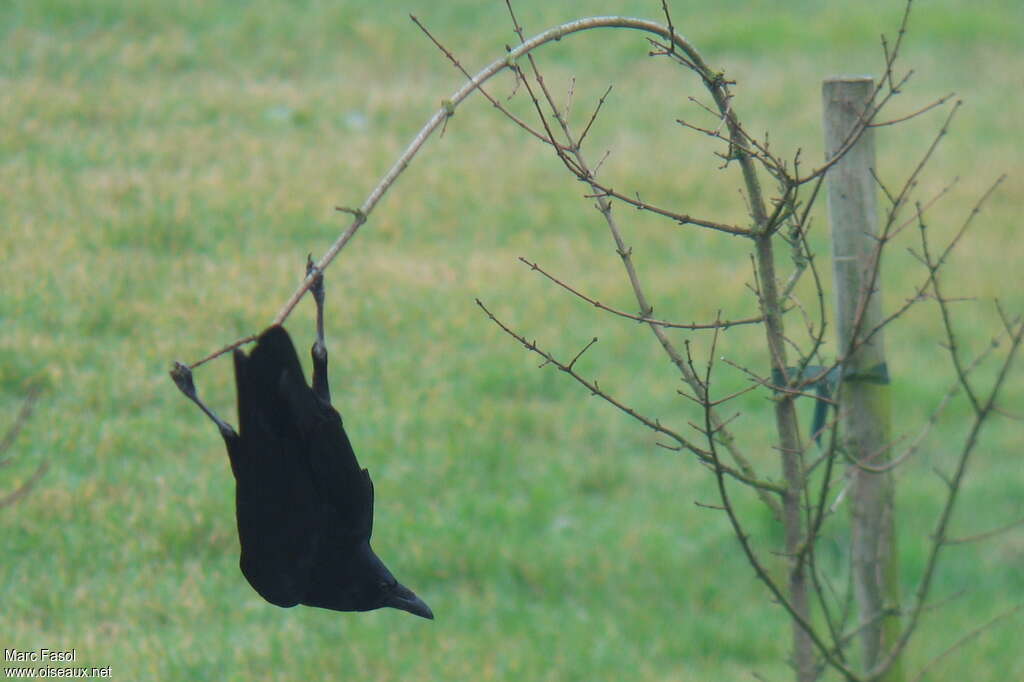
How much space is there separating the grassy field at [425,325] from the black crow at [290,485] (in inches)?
102

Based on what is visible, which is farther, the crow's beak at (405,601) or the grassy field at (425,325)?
the grassy field at (425,325)

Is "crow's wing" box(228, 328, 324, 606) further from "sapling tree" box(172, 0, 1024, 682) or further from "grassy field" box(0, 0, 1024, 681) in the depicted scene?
"grassy field" box(0, 0, 1024, 681)

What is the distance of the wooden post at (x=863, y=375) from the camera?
2865 mm

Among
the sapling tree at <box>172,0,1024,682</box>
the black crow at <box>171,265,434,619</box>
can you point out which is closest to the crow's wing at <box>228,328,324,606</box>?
the black crow at <box>171,265,434,619</box>

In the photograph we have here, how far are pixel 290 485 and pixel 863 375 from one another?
1.55 meters

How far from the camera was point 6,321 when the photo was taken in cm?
671

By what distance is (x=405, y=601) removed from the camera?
2.24 meters

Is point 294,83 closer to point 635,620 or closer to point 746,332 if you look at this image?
point 746,332

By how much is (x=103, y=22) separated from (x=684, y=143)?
17.1ft

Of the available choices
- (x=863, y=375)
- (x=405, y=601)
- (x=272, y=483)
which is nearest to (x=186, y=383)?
(x=272, y=483)

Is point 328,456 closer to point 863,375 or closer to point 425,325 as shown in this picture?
point 863,375

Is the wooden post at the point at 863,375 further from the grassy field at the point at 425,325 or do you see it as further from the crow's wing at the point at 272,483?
the grassy field at the point at 425,325

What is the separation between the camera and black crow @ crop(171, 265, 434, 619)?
1.91m

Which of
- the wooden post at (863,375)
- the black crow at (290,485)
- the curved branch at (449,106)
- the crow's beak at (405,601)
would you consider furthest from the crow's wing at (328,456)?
the wooden post at (863,375)
